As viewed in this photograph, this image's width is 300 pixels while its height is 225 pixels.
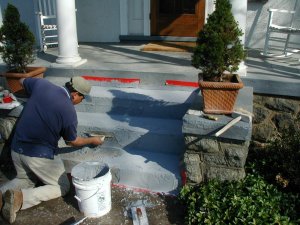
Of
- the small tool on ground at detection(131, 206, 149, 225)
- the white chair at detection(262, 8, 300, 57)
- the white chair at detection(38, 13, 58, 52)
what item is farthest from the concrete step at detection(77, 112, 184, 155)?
the white chair at detection(38, 13, 58, 52)

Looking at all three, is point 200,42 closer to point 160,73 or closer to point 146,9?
point 160,73

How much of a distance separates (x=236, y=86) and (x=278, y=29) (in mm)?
2977

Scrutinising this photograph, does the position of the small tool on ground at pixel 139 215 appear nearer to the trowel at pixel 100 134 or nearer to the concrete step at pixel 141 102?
the trowel at pixel 100 134

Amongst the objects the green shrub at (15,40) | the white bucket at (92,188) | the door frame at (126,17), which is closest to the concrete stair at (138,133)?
→ the white bucket at (92,188)

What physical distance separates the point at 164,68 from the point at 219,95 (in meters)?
1.96

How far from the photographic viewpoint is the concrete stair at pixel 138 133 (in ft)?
12.6

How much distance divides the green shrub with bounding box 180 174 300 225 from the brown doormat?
374 cm

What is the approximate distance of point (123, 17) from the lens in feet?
25.6

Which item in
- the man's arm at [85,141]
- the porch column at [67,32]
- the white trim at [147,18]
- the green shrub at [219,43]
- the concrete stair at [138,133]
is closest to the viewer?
the green shrub at [219,43]

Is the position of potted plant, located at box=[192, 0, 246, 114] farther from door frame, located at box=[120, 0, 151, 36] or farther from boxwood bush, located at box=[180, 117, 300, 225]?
door frame, located at box=[120, 0, 151, 36]

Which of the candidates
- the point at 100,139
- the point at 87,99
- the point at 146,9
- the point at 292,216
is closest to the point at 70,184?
the point at 100,139

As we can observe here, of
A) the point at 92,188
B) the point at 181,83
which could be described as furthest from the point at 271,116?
the point at 92,188

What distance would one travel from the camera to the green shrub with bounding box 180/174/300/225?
10.3ft

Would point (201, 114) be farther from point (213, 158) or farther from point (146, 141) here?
point (146, 141)
